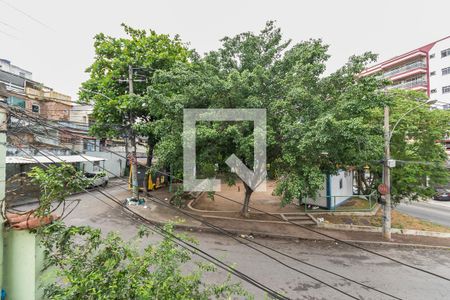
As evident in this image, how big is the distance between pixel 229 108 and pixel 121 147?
2386 cm

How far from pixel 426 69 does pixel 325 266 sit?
34.6 metres

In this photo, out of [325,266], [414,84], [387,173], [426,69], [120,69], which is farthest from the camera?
[414,84]

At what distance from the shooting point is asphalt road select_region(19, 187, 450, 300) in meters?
6.47

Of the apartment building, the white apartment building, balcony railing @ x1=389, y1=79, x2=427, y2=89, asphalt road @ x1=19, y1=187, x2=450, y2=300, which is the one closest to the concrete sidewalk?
asphalt road @ x1=19, y1=187, x2=450, y2=300

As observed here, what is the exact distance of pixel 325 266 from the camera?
7.95m

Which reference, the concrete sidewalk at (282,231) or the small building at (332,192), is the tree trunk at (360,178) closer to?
the small building at (332,192)

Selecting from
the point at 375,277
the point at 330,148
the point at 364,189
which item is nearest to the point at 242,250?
the point at 375,277

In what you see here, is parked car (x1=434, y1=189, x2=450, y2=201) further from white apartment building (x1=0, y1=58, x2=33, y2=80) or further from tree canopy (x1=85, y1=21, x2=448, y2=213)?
white apartment building (x1=0, y1=58, x2=33, y2=80)

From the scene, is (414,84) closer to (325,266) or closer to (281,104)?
(281,104)

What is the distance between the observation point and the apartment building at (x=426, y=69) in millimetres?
28359

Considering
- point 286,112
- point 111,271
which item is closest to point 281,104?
point 286,112

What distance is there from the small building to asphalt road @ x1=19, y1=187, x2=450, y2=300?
389 centimetres

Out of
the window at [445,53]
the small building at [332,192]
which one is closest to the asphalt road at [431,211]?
the small building at [332,192]

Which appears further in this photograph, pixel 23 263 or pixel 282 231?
pixel 282 231
